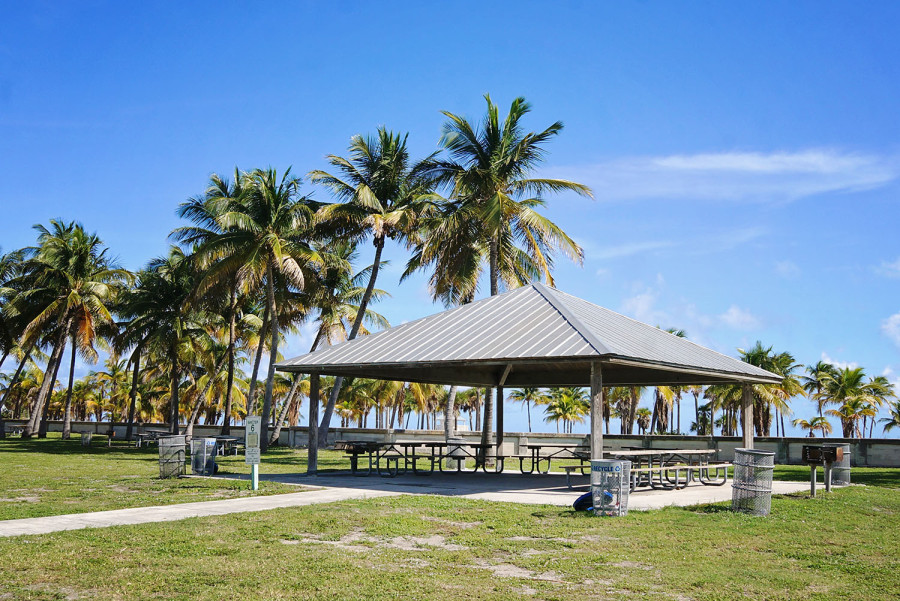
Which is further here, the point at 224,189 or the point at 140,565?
the point at 224,189

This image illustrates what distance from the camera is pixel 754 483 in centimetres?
1175

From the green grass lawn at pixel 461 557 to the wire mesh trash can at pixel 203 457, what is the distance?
6.96 meters

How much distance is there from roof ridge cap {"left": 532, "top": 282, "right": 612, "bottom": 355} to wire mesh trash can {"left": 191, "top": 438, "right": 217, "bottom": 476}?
26.6 ft

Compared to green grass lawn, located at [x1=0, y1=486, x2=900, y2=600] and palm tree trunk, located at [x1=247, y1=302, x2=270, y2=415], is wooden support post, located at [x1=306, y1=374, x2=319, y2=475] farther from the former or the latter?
palm tree trunk, located at [x1=247, y1=302, x2=270, y2=415]

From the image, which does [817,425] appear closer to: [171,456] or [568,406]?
[568,406]

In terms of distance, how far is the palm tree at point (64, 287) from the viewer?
3766cm

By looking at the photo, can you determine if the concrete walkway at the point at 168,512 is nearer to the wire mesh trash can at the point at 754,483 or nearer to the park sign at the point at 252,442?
the park sign at the point at 252,442

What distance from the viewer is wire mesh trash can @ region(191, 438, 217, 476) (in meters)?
17.7

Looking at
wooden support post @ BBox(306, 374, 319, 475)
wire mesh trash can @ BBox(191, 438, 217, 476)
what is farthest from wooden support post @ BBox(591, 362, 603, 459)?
wire mesh trash can @ BBox(191, 438, 217, 476)

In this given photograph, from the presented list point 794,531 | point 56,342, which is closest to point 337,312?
point 56,342

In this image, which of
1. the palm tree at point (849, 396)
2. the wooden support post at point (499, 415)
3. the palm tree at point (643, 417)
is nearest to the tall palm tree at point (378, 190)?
the wooden support post at point (499, 415)

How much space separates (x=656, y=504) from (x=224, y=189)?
80.7 feet

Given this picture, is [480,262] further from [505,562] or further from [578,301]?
[505,562]

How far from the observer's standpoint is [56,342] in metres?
40.1
